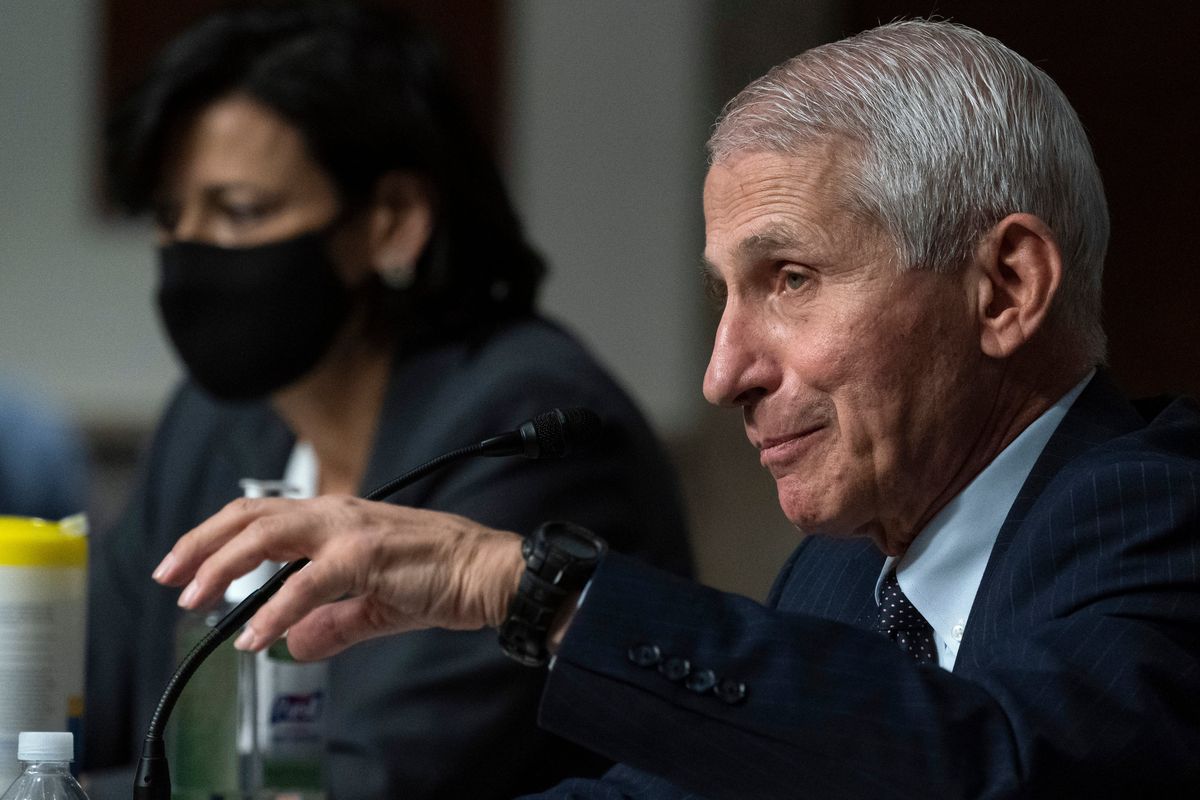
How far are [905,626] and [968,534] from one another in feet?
0.32

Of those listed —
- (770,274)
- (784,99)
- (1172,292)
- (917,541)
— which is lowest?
(1172,292)

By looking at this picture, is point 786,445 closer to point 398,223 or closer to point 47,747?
point 47,747

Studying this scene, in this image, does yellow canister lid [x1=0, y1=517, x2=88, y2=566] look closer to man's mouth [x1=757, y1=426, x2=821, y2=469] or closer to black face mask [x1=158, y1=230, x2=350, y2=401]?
man's mouth [x1=757, y1=426, x2=821, y2=469]

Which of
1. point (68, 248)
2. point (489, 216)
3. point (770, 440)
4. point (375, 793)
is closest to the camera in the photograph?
point (770, 440)

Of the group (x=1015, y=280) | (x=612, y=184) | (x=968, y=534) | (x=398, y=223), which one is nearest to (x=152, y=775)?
(x=968, y=534)

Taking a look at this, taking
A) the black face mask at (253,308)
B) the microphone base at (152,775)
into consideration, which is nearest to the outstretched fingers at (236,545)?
the microphone base at (152,775)

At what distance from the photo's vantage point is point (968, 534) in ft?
4.42

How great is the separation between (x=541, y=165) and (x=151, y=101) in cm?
192

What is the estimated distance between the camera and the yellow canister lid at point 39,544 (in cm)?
149

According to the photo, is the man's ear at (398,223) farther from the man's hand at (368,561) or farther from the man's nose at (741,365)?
the man's hand at (368,561)

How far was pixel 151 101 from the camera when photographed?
257cm

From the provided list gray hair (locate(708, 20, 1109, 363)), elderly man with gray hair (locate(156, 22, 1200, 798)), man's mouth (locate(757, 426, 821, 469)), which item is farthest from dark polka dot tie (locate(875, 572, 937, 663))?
gray hair (locate(708, 20, 1109, 363))

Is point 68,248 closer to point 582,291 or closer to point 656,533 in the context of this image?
point 582,291

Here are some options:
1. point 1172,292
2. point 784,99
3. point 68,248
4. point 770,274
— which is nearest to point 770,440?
point 770,274
